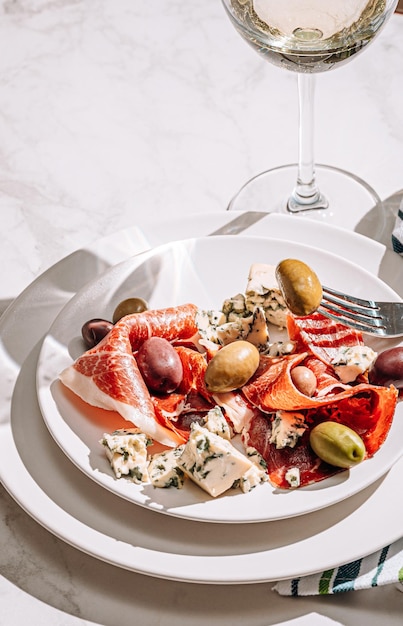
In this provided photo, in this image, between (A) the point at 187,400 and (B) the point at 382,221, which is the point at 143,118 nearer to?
(B) the point at 382,221

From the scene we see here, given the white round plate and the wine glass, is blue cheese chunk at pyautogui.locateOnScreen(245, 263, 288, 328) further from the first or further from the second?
the wine glass

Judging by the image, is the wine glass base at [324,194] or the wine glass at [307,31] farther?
the wine glass base at [324,194]

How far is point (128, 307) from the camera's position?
5.17 feet

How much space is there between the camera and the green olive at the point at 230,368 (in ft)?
4.55

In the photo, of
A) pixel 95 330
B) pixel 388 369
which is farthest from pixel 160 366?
pixel 388 369

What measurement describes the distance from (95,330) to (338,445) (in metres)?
0.48

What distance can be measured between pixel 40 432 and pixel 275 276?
48 centimetres

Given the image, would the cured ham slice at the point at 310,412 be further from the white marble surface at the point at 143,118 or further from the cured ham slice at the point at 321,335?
the white marble surface at the point at 143,118

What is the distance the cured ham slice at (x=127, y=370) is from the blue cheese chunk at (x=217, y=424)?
0.18 feet

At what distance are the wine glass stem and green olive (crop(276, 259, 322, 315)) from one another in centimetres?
42

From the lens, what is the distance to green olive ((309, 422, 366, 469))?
1.27 m

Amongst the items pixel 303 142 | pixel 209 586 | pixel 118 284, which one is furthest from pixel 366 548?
pixel 303 142

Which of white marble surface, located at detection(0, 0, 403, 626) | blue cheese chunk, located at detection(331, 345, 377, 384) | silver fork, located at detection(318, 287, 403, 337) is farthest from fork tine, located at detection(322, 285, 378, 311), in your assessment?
white marble surface, located at detection(0, 0, 403, 626)

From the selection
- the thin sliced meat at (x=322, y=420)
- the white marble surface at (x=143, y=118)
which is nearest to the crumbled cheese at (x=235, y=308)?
the thin sliced meat at (x=322, y=420)
